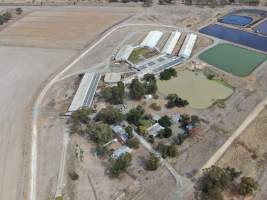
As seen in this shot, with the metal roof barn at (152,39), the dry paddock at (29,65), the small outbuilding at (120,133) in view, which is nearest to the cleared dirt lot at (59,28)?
the dry paddock at (29,65)

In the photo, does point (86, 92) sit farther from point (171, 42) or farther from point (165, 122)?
point (171, 42)

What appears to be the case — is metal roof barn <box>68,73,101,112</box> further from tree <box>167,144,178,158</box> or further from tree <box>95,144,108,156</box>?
tree <box>167,144,178,158</box>

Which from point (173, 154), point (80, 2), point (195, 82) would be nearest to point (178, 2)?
point (80, 2)

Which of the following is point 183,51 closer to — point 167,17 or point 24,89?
point 167,17

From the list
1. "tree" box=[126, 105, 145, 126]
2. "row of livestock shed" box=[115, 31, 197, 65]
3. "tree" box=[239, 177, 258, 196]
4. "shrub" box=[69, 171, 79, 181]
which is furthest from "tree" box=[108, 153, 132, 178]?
"row of livestock shed" box=[115, 31, 197, 65]

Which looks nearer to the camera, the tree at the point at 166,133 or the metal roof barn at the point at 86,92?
the tree at the point at 166,133

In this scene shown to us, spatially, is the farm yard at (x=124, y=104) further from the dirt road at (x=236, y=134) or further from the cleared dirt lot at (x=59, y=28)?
the dirt road at (x=236, y=134)
